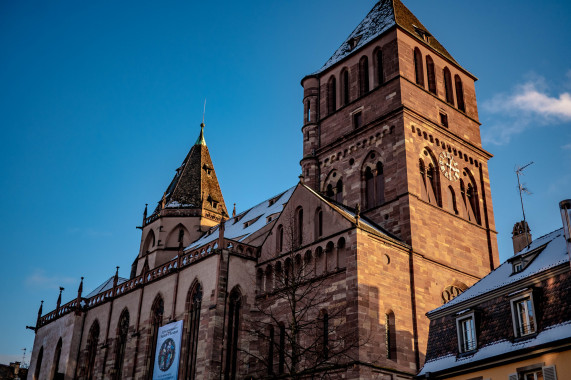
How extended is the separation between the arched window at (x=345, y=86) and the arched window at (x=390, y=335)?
50.1 ft

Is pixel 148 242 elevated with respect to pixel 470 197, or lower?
elevated

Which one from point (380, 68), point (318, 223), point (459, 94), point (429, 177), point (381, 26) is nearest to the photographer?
point (318, 223)

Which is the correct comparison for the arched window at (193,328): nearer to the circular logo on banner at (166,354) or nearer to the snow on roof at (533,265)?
the circular logo on banner at (166,354)

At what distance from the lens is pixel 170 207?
51.6m

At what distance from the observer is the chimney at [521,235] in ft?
91.4

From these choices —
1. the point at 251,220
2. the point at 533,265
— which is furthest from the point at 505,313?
the point at 251,220

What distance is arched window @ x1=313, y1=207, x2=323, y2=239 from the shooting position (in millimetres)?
30500

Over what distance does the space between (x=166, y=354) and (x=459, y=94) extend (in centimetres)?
2373

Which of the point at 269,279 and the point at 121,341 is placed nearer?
the point at 269,279

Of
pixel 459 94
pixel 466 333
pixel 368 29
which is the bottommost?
pixel 466 333

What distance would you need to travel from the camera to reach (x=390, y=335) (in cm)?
2756

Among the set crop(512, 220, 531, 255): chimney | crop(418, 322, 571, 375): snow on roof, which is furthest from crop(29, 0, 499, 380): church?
crop(512, 220, 531, 255): chimney

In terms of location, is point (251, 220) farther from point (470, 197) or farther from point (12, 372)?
point (12, 372)

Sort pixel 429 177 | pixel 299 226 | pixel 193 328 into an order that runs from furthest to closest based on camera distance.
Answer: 1. pixel 429 177
2. pixel 193 328
3. pixel 299 226
